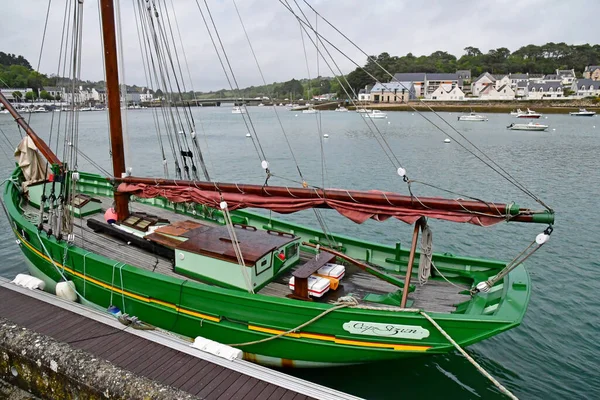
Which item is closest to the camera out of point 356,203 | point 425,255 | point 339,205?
point 356,203

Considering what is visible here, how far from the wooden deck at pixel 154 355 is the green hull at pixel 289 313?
124cm

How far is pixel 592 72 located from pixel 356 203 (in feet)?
588

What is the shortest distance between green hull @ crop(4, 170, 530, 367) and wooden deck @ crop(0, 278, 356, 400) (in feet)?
4.06

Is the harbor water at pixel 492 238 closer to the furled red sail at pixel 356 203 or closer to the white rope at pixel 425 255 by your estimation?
the furled red sail at pixel 356 203

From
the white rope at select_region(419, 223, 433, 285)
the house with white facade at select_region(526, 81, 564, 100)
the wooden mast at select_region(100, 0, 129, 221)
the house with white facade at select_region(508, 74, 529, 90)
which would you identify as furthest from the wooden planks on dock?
the house with white facade at select_region(508, 74, 529, 90)

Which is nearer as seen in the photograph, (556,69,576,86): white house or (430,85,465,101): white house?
(430,85,465,101): white house

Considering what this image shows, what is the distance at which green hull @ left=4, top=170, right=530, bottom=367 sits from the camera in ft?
23.8

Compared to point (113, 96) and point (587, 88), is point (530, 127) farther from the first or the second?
point (587, 88)

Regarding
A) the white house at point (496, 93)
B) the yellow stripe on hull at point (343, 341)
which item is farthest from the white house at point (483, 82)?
the yellow stripe on hull at point (343, 341)

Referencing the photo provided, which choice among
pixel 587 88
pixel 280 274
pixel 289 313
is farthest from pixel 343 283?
pixel 587 88

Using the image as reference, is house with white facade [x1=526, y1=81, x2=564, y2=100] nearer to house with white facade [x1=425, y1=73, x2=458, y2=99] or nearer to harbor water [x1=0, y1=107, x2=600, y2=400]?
house with white facade [x1=425, y1=73, x2=458, y2=99]

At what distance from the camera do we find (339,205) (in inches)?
305

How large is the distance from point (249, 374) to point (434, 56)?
213025 mm

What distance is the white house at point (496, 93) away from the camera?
132000 millimetres
